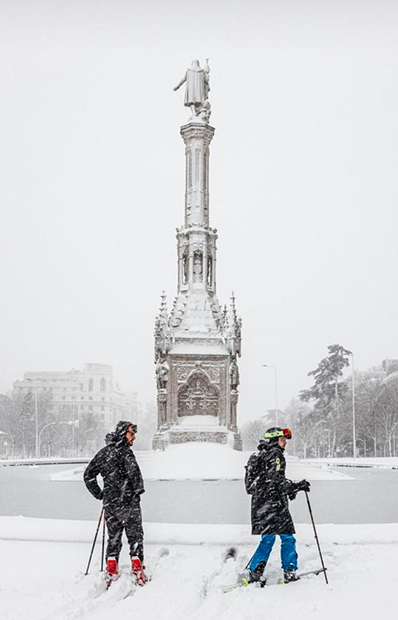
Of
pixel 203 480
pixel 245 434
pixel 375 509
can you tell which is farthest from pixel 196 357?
pixel 245 434

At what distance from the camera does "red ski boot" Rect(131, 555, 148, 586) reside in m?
7.61

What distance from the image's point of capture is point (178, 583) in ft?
24.8

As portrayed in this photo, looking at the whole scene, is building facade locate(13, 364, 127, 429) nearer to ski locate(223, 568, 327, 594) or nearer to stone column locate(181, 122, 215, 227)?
stone column locate(181, 122, 215, 227)

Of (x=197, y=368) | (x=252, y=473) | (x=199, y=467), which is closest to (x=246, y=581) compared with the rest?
(x=252, y=473)

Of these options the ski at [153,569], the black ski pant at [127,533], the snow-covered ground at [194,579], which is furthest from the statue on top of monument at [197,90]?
the black ski pant at [127,533]

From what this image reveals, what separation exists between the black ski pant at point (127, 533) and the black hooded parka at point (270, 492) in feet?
4.27

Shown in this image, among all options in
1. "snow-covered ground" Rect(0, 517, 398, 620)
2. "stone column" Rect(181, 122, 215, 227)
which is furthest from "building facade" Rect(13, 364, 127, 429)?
"snow-covered ground" Rect(0, 517, 398, 620)

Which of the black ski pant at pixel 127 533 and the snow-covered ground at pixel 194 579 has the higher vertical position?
the black ski pant at pixel 127 533

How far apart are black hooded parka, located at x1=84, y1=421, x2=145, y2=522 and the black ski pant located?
1.4 inches

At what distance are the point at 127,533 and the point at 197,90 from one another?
123 feet

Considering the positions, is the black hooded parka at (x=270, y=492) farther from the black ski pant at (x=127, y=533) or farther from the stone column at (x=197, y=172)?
the stone column at (x=197, y=172)

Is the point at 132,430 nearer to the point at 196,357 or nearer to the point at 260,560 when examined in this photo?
the point at 260,560

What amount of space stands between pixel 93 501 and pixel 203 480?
9.92 m

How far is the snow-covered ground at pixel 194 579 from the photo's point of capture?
6613mm
